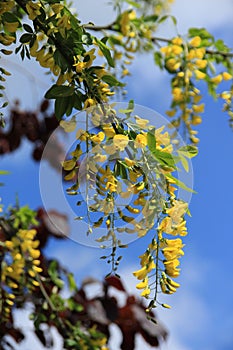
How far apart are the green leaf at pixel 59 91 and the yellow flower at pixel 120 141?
0.38 ft

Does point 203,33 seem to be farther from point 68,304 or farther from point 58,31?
point 58,31

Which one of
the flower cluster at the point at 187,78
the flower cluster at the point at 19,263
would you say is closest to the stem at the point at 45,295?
the flower cluster at the point at 19,263

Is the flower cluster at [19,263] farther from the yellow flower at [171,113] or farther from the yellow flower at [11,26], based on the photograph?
the yellow flower at [11,26]

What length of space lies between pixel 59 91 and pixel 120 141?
13cm

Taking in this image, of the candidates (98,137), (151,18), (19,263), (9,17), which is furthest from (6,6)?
(151,18)

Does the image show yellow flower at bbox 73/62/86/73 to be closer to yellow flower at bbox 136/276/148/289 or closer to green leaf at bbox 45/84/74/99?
green leaf at bbox 45/84/74/99

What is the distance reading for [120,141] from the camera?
89 centimetres

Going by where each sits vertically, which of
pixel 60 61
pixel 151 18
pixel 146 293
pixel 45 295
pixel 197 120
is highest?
pixel 151 18

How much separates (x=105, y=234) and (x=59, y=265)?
1.14m

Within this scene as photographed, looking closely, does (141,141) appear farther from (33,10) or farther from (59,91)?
(33,10)

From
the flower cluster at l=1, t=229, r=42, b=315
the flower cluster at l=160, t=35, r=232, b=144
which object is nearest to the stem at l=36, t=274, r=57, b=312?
the flower cluster at l=1, t=229, r=42, b=315

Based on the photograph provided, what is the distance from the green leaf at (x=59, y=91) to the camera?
944 millimetres

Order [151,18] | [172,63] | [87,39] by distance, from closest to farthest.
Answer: [87,39] < [172,63] < [151,18]

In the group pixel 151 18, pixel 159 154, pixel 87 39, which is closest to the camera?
pixel 159 154
